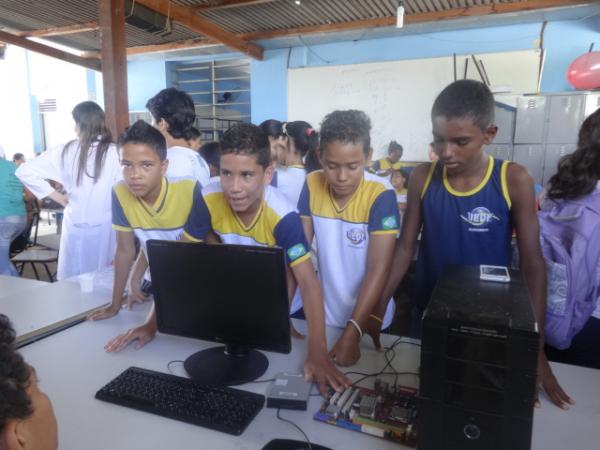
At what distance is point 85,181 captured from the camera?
7.68 feet

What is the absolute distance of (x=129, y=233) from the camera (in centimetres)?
160

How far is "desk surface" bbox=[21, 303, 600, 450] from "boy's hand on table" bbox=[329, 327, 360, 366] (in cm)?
3

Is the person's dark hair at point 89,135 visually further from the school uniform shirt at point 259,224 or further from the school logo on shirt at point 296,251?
the school logo on shirt at point 296,251

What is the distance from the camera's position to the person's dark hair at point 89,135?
230 centimetres

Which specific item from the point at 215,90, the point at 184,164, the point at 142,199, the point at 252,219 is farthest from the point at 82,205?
the point at 215,90

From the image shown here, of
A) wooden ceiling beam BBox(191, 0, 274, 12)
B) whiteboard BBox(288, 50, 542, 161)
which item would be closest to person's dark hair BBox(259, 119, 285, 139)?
wooden ceiling beam BBox(191, 0, 274, 12)

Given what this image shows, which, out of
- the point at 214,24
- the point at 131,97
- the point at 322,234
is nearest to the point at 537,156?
the point at 214,24

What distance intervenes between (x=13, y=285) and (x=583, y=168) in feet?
7.41

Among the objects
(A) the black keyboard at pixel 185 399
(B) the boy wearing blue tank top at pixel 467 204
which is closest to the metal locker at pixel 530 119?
(B) the boy wearing blue tank top at pixel 467 204

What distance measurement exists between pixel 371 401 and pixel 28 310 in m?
1.28

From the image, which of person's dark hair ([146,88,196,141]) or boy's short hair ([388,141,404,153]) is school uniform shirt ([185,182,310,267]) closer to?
person's dark hair ([146,88,196,141])

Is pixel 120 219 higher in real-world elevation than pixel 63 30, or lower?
lower

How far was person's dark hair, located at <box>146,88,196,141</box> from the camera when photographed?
2135mm

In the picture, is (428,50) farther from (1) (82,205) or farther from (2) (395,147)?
(1) (82,205)
